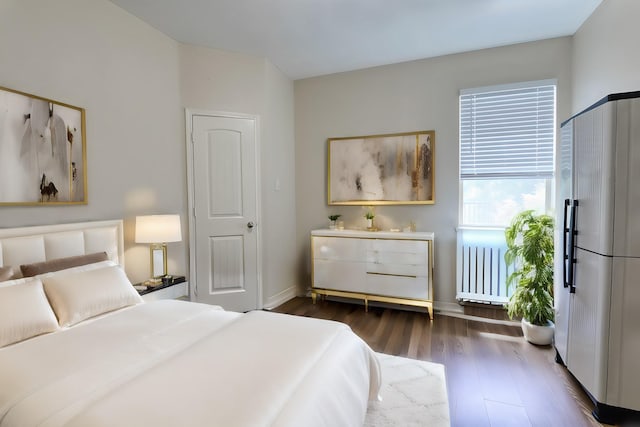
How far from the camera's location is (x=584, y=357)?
6.64 ft

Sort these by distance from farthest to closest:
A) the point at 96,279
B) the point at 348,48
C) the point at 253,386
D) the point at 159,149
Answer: the point at 348,48
the point at 159,149
the point at 96,279
the point at 253,386

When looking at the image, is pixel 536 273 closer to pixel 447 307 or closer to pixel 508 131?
pixel 447 307

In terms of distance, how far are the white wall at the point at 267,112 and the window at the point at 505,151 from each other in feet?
6.95

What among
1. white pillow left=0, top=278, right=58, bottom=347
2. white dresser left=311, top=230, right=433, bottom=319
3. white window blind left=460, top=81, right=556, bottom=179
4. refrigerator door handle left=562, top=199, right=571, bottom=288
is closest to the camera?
white pillow left=0, top=278, right=58, bottom=347

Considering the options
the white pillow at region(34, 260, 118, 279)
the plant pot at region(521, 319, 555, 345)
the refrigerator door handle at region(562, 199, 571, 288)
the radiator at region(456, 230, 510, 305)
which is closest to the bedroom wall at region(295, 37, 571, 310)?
the radiator at region(456, 230, 510, 305)

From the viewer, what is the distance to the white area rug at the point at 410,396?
1.83m

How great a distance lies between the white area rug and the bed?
0.14 meters

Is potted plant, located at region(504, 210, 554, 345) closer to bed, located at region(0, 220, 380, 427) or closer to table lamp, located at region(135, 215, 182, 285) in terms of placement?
bed, located at region(0, 220, 380, 427)

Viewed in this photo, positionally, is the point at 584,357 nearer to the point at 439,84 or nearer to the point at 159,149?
the point at 439,84

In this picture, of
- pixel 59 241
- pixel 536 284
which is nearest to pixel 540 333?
pixel 536 284

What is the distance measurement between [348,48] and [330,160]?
4.30 ft

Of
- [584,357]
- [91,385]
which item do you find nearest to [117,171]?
[91,385]

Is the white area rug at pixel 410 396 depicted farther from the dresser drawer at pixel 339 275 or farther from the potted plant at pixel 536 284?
the dresser drawer at pixel 339 275

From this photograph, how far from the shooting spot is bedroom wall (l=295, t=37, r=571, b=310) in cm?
330
